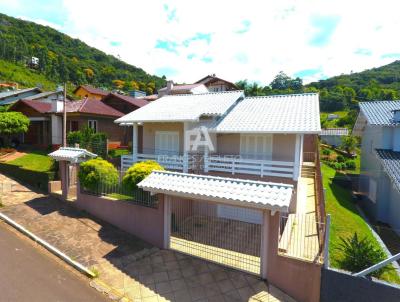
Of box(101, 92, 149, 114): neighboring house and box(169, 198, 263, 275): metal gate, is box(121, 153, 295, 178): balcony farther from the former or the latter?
box(101, 92, 149, 114): neighboring house

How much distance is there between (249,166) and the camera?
44.5 feet

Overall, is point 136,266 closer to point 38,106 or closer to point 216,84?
point 38,106

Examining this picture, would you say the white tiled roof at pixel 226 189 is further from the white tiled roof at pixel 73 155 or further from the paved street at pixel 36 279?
the white tiled roof at pixel 73 155

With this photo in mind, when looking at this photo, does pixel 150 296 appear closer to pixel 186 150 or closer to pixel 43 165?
pixel 186 150

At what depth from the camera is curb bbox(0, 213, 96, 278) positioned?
845 cm

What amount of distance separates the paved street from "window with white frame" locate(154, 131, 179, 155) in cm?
898

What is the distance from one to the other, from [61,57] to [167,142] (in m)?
74.8

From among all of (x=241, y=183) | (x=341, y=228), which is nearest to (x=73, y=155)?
(x=241, y=183)

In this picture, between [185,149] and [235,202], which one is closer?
[235,202]

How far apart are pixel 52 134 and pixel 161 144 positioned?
43.8 ft

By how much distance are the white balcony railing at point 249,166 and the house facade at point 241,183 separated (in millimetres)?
50

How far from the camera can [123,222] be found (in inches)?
444

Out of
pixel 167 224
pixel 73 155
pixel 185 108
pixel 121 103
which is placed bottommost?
pixel 167 224

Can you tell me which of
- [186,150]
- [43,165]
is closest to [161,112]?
[186,150]
